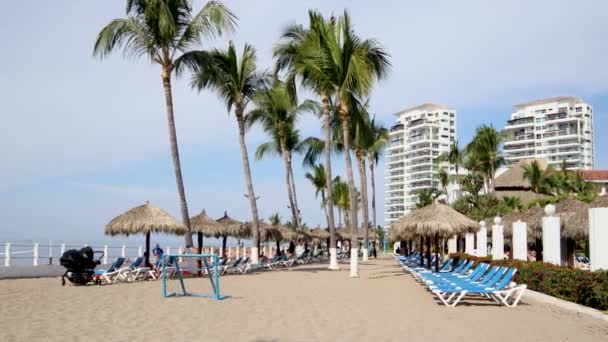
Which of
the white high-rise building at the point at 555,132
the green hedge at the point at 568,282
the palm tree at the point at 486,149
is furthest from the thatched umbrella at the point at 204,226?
the white high-rise building at the point at 555,132

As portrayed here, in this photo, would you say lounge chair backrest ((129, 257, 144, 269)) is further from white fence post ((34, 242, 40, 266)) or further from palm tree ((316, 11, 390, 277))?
palm tree ((316, 11, 390, 277))

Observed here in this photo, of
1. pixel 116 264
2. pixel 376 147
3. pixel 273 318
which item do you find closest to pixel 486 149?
pixel 376 147

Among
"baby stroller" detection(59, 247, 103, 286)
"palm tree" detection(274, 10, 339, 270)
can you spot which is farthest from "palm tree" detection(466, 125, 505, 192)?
"baby stroller" detection(59, 247, 103, 286)

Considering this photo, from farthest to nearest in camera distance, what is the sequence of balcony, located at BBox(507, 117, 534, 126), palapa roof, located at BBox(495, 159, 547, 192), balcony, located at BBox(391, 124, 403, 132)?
balcony, located at BBox(391, 124, 403, 132) → balcony, located at BBox(507, 117, 534, 126) → palapa roof, located at BBox(495, 159, 547, 192)

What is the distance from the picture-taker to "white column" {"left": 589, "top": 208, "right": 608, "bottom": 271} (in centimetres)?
1133

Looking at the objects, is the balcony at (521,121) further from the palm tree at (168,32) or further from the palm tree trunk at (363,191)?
the palm tree at (168,32)

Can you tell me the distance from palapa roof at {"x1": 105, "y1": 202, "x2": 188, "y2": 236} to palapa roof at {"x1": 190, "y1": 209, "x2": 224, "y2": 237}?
13.9 ft

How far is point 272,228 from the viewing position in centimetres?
2862

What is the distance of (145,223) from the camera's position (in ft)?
59.2

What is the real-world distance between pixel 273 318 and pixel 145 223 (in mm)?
9888

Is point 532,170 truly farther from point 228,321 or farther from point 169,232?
point 228,321

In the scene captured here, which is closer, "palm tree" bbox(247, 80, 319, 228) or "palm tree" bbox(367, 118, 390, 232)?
"palm tree" bbox(247, 80, 319, 228)

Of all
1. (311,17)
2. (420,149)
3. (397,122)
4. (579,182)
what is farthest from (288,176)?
(397,122)

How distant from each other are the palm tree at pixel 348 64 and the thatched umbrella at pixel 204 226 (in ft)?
19.3
